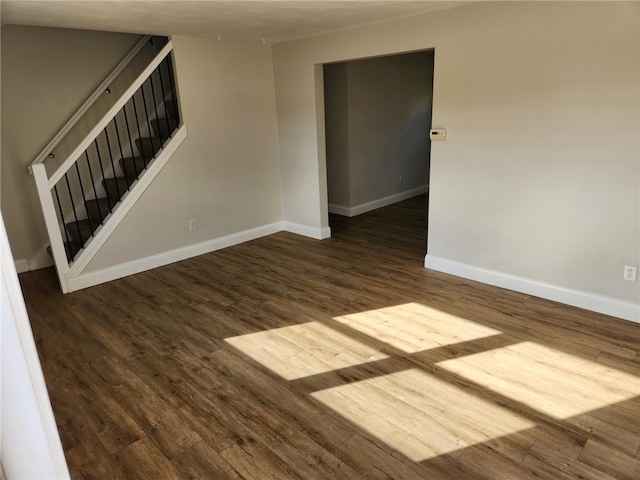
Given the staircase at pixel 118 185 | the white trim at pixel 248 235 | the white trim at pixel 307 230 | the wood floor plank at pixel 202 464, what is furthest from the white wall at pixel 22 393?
the white trim at pixel 307 230

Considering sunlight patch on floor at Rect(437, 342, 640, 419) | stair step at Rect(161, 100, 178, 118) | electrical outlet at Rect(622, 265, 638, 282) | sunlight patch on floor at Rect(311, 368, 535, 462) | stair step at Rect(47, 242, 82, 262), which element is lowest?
sunlight patch on floor at Rect(437, 342, 640, 419)

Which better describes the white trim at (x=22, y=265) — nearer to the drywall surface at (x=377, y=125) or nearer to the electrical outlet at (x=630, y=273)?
the drywall surface at (x=377, y=125)

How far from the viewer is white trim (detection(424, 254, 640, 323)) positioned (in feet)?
9.45

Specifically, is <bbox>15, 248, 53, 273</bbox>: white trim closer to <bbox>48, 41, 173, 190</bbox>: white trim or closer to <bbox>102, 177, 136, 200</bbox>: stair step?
<bbox>102, 177, 136, 200</bbox>: stair step

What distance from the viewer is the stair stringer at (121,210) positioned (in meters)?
3.77

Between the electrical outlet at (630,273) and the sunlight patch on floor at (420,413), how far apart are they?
4.88 feet

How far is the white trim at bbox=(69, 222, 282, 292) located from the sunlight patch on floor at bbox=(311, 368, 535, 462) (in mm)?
2659

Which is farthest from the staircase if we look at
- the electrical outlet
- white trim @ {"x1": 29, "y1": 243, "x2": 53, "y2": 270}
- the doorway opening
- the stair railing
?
the electrical outlet

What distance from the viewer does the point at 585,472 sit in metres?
1.73

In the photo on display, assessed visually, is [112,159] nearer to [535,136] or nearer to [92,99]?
[92,99]

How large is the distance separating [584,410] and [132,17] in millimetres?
3934

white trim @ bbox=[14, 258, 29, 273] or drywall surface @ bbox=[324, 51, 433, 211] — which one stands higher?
drywall surface @ bbox=[324, 51, 433, 211]

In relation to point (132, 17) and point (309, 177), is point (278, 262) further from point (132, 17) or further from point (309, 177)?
point (132, 17)

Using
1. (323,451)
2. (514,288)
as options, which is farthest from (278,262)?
(323,451)
